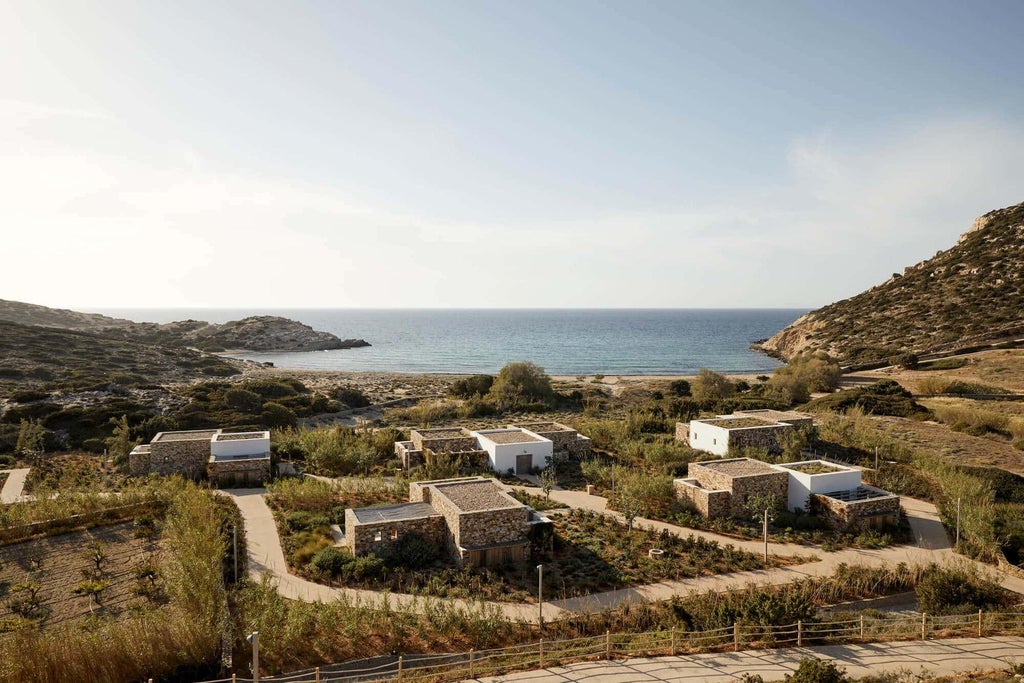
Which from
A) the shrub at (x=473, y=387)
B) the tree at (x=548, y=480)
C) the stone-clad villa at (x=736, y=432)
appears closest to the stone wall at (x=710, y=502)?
the tree at (x=548, y=480)

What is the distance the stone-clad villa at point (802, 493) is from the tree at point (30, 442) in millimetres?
32077

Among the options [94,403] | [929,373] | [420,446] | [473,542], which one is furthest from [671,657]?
[929,373]

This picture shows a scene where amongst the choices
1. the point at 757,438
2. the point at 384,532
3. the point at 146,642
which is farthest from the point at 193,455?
the point at 757,438

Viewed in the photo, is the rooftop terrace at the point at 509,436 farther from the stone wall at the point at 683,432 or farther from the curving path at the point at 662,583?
the stone wall at the point at 683,432

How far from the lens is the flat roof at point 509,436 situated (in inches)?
1140

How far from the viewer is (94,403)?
40781 mm

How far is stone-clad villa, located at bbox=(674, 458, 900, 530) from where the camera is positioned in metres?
20.7

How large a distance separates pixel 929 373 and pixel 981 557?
41128mm

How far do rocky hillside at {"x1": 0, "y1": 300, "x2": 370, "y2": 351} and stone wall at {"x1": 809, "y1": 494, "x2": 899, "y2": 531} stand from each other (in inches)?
4104

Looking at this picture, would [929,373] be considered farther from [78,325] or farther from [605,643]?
[78,325]

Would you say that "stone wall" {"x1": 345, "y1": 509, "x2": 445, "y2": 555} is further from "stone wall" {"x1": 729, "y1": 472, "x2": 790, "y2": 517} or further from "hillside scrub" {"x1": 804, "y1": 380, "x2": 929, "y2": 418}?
"hillside scrub" {"x1": 804, "y1": 380, "x2": 929, "y2": 418}

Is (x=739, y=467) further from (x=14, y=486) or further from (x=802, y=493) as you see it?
(x=14, y=486)

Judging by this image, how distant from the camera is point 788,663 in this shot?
12438 mm

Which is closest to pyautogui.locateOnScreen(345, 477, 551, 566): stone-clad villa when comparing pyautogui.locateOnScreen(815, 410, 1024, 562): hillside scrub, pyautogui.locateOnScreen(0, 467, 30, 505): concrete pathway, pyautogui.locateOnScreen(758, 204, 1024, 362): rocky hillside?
pyautogui.locateOnScreen(815, 410, 1024, 562): hillside scrub
